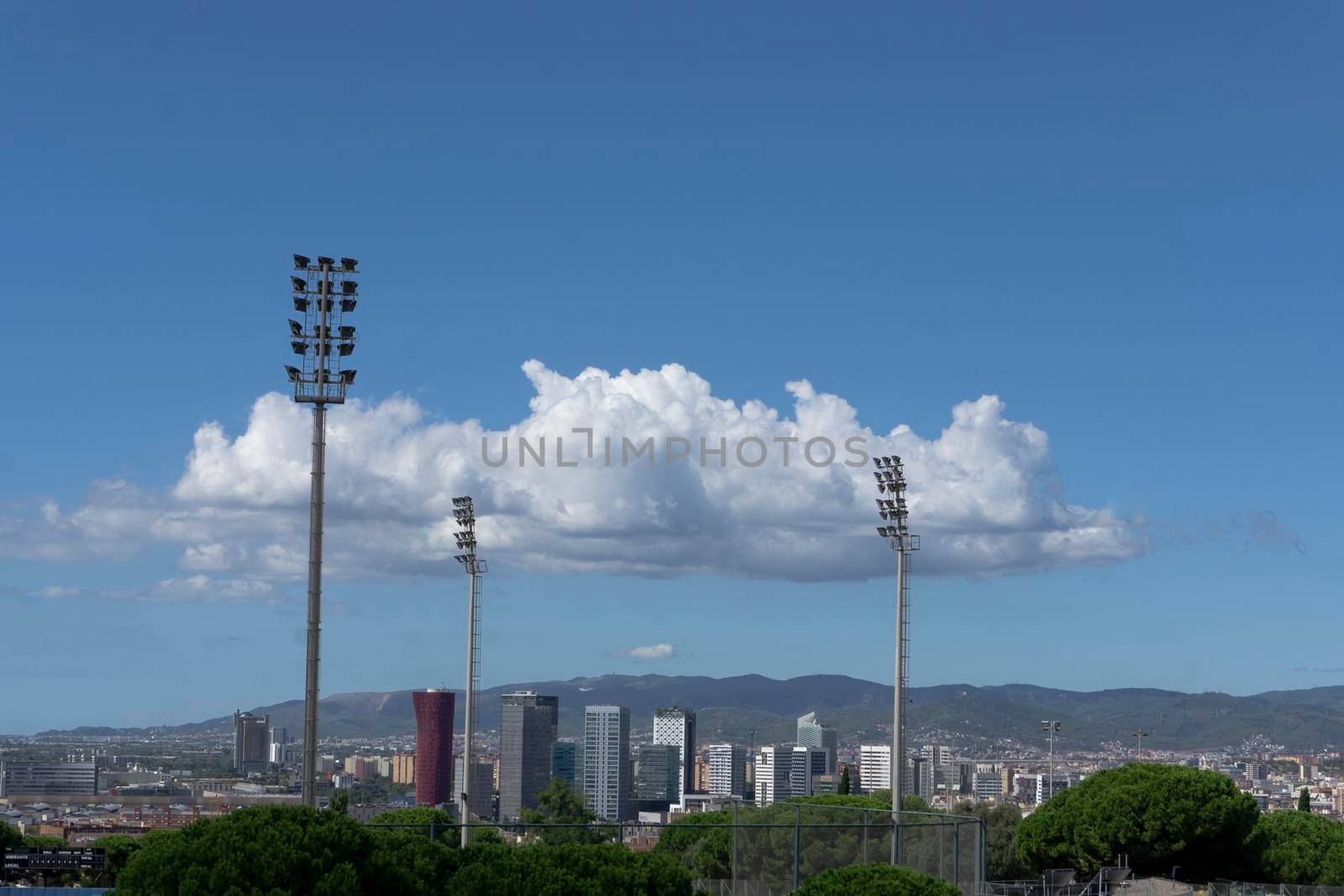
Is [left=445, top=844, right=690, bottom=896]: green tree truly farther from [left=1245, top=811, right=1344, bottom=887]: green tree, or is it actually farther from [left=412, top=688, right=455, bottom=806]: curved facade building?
[left=412, top=688, right=455, bottom=806]: curved facade building

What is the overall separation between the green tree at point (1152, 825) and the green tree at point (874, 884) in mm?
25248

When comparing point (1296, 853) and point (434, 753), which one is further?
point (434, 753)

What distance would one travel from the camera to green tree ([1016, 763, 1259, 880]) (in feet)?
146

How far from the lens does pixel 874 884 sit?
20.9m

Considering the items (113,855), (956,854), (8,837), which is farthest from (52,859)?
(956,854)

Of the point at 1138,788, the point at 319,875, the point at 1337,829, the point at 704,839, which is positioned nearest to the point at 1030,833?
the point at 1138,788

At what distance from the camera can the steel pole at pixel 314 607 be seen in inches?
994

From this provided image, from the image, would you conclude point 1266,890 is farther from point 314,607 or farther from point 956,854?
point 314,607

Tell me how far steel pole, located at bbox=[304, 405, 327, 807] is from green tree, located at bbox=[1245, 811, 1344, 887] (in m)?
32.4

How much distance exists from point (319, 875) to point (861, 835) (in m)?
9.65

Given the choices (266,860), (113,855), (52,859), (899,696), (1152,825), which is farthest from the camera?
(113,855)

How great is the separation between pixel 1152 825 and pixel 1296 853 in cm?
584

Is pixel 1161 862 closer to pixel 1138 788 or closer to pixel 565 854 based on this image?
pixel 1138 788

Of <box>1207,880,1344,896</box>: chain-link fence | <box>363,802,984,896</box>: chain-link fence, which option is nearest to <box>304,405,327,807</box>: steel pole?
<box>363,802,984,896</box>: chain-link fence
